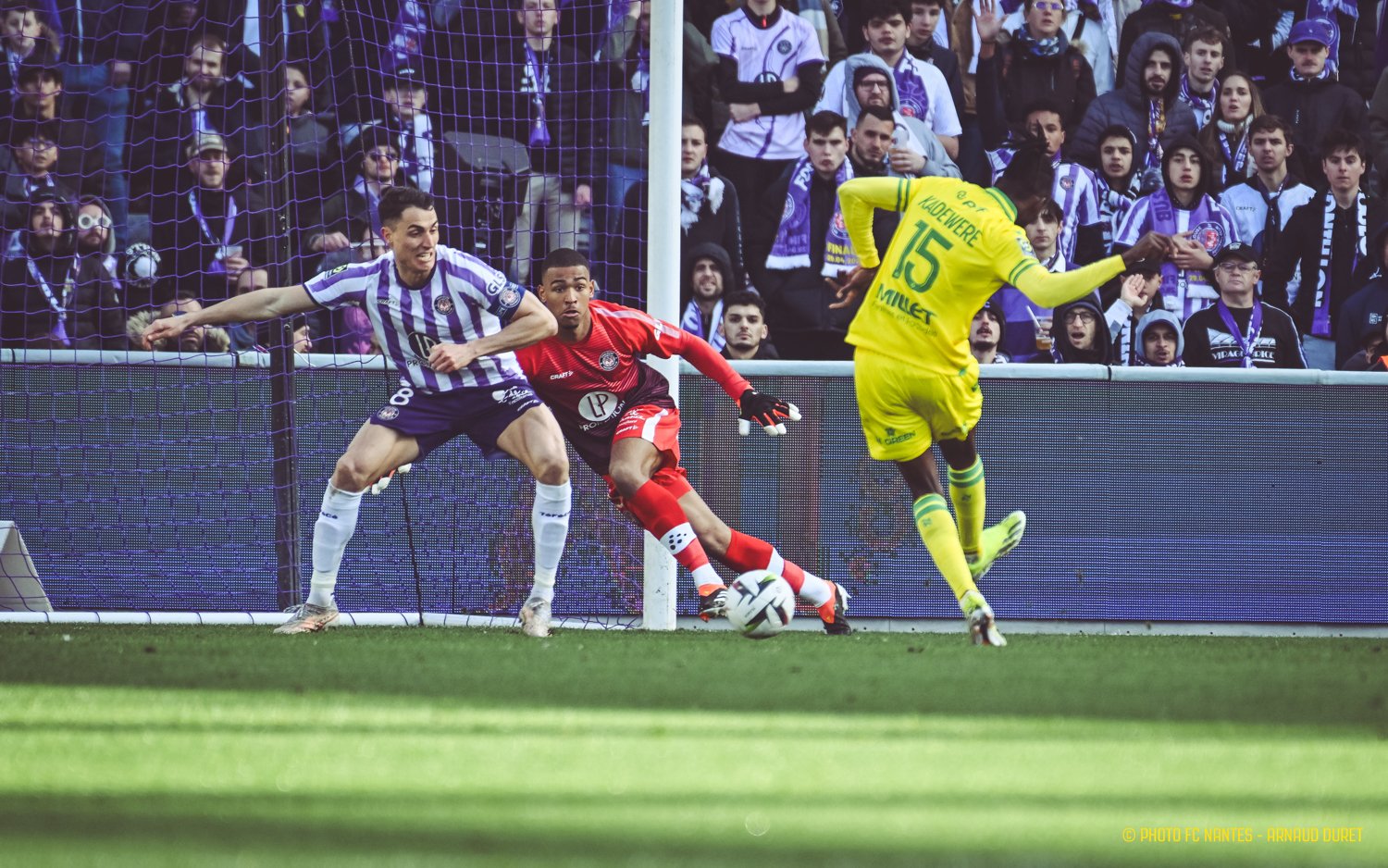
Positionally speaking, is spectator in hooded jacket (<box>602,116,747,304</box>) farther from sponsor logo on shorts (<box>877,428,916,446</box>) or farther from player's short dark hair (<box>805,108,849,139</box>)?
sponsor logo on shorts (<box>877,428,916,446</box>)

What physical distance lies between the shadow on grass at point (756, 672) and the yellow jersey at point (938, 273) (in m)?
1.13

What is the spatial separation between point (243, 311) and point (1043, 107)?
5.03 metres

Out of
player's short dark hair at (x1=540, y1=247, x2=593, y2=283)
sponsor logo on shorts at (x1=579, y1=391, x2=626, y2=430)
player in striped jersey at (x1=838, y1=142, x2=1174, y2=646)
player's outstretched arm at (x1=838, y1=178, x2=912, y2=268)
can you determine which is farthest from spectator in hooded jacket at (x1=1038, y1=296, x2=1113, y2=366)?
player's short dark hair at (x1=540, y1=247, x2=593, y2=283)

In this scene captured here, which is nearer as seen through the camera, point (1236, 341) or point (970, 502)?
point (970, 502)

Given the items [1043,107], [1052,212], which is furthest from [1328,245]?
[1043,107]

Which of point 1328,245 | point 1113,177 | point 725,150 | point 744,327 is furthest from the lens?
point 1328,245

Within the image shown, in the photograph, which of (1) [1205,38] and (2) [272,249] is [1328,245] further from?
(2) [272,249]

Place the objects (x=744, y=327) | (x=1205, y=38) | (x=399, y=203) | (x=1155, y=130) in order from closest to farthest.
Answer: (x=399, y=203) < (x=744, y=327) < (x=1155, y=130) < (x=1205, y=38)

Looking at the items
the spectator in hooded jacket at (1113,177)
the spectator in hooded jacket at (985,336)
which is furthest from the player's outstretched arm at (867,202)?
the spectator in hooded jacket at (1113,177)

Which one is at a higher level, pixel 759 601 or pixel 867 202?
pixel 867 202

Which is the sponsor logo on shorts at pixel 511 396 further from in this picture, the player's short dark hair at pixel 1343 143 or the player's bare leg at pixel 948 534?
the player's short dark hair at pixel 1343 143

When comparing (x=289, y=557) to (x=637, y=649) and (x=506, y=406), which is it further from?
(x=637, y=649)

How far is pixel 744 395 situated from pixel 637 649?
139 cm

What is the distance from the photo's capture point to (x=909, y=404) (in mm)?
6312
